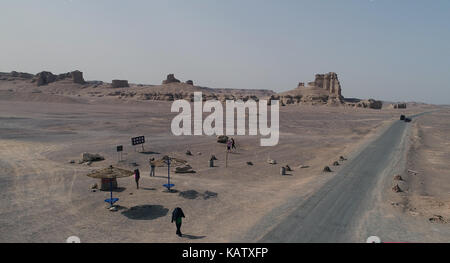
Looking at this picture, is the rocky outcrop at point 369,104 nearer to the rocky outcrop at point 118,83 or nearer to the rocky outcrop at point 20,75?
the rocky outcrop at point 118,83

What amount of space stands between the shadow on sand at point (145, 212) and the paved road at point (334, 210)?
5359 millimetres

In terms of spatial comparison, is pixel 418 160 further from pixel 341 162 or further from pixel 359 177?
pixel 359 177

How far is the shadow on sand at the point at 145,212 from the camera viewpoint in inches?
519

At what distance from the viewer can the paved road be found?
11.2m

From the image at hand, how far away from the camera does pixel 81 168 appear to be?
21.3m

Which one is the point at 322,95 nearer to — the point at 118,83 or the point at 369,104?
the point at 369,104

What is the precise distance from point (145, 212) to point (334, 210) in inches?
361

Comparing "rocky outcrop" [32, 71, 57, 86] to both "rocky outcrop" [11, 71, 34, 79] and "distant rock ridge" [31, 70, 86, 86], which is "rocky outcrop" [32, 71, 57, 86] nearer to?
"distant rock ridge" [31, 70, 86, 86]

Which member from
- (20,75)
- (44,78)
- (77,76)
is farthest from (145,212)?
(20,75)

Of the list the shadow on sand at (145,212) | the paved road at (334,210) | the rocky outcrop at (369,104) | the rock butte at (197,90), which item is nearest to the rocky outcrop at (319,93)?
the rock butte at (197,90)

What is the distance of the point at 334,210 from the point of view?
13961mm

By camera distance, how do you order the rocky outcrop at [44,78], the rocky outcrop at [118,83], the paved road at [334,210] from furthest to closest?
the rocky outcrop at [118,83] → the rocky outcrop at [44,78] → the paved road at [334,210]

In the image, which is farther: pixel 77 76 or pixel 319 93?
pixel 77 76

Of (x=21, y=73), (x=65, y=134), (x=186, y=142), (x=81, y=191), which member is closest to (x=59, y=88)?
(x=21, y=73)
